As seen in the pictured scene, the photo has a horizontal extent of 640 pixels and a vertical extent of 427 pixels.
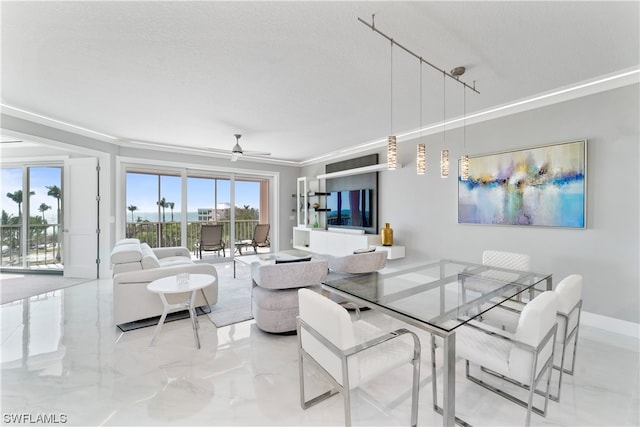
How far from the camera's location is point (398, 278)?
2441 millimetres

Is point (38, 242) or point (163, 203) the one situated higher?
point (163, 203)

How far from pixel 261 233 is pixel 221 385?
5.08m

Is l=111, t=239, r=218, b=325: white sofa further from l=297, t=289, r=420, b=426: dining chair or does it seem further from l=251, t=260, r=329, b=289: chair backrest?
l=297, t=289, r=420, b=426: dining chair

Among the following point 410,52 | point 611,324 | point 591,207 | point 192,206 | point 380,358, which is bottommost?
point 611,324

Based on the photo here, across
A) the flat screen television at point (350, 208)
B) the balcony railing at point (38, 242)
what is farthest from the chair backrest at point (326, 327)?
the balcony railing at point (38, 242)

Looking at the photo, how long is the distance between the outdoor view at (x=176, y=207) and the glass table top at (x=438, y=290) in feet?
16.9

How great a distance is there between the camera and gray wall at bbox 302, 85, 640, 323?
269 centimetres

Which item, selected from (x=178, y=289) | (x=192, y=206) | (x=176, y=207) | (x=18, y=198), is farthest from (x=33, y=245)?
(x=178, y=289)

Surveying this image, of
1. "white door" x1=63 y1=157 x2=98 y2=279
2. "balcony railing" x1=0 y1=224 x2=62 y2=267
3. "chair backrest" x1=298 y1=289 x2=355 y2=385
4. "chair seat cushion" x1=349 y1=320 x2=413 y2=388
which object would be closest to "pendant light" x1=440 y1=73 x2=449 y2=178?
"chair seat cushion" x1=349 y1=320 x2=413 y2=388

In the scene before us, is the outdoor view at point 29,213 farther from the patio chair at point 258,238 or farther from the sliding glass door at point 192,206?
the patio chair at point 258,238

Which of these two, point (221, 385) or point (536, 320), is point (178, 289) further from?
point (536, 320)

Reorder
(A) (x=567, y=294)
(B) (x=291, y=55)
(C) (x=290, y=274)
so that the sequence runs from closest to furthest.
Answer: (A) (x=567, y=294) → (B) (x=291, y=55) → (C) (x=290, y=274)

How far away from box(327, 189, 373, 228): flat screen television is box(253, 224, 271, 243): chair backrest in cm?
164

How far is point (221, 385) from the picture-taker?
2004mm
